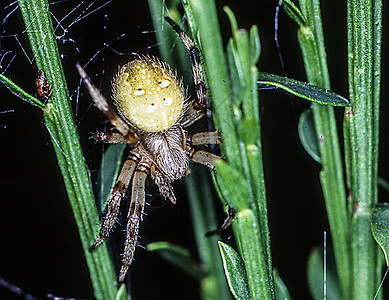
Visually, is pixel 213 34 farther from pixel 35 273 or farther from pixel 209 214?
pixel 35 273

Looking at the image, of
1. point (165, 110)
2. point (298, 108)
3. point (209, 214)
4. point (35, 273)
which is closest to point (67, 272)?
point (35, 273)

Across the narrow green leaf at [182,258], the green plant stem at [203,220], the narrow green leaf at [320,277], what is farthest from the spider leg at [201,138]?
the narrow green leaf at [320,277]

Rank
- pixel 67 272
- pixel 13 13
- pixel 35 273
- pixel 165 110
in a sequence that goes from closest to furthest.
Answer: pixel 13 13
pixel 165 110
pixel 67 272
pixel 35 273

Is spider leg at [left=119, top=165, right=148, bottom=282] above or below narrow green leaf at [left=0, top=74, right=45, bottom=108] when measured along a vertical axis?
below

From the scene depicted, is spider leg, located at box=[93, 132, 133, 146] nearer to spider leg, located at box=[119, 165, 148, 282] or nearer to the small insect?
spider leg, located at box=[119, 165, 148, 282]

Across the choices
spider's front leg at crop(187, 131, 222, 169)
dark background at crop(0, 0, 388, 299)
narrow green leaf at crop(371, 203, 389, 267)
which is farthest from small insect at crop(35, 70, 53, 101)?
narrow green leaf at crop(371, 203, 389, 267)

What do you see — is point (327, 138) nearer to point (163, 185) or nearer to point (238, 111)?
point (238, 111)

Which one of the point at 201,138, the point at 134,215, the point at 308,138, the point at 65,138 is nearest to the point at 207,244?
the point at 134,215

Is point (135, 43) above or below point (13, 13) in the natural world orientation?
below
